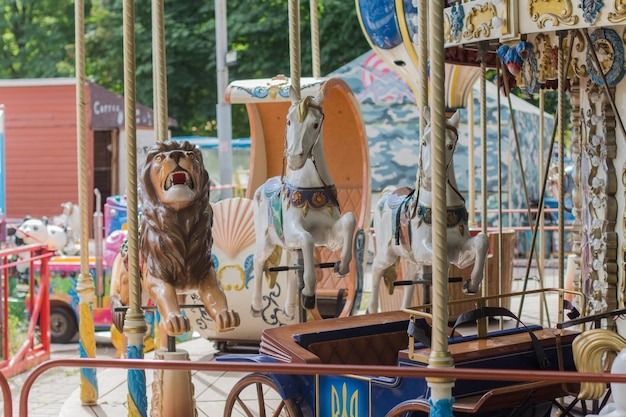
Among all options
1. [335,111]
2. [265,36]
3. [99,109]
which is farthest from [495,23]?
[265,36]

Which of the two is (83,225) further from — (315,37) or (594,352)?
(594,352)

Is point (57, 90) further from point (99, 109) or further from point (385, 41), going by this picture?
point (385, 41)

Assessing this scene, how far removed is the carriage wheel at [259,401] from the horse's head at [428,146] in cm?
144

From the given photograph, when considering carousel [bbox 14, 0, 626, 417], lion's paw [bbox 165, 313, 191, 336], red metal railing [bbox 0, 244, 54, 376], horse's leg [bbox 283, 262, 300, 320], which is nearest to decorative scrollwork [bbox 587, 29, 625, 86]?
carousel [bbox 14, 0, 626, 417]

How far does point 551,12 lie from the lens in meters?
5.20

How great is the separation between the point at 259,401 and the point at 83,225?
1758 millimetres

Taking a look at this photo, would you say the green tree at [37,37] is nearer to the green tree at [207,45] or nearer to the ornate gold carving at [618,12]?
the green tree at [207,45]

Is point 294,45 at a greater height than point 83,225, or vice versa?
point 294,45

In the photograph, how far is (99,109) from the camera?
19844 mm

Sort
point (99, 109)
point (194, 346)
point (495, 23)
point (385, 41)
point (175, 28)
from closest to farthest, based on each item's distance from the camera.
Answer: point (495, 23) → point (194, 346) → point (385, 41) → point (99, 109) → point (175, 28)

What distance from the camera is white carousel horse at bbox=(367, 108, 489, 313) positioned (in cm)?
536

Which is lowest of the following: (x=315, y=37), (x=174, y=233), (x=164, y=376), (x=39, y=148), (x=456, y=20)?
(x=164, y=376)

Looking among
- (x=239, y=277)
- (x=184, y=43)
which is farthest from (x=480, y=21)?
(x=184, y=43)

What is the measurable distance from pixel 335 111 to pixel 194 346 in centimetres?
245
